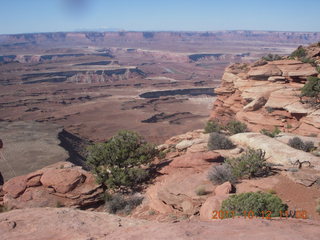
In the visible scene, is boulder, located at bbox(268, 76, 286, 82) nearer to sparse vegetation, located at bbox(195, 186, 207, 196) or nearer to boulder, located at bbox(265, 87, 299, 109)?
boulder, located at bbox(265, 87, 299, 109)

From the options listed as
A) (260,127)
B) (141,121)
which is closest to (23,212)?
(260,127)

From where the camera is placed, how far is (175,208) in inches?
379

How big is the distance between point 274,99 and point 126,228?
1663 centimetres

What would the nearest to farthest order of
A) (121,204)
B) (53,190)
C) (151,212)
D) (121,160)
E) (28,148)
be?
1. (151,212)
2. (121,204)
3. (53,190)
4. (121,160)
5. (28,148)

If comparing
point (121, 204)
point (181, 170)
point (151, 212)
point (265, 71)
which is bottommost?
A: point (121, 204)

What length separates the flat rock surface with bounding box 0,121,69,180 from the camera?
25891mm

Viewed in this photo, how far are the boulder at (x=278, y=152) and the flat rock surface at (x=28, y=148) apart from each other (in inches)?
772

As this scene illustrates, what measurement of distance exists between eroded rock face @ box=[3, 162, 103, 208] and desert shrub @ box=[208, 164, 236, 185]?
475 centimetres

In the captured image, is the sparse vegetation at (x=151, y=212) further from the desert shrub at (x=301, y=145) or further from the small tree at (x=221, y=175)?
the desert shrub at (x=301, y=145)

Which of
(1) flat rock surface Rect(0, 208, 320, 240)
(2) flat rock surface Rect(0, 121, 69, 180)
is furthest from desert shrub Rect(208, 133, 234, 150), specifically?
(2) flat rock surface Rect(0, 121, 69, 180)

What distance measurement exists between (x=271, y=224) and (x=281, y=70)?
18.6 m

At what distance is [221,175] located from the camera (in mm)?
10023

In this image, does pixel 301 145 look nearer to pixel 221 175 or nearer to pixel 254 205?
pixel 221 175

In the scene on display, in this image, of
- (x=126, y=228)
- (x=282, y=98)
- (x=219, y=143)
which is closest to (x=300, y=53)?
(x=282, y=98)
